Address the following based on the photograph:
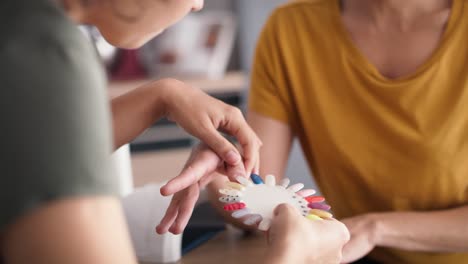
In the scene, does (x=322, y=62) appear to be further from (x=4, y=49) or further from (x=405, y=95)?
(x=4, y=49)

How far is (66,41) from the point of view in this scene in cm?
47

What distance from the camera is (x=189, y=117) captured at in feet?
3.21

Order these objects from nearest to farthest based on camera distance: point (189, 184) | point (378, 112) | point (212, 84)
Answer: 1. point (189, 184)
2. point (378, 112)
3. point (212, 84)

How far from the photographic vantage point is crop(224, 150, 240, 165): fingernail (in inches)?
37.5

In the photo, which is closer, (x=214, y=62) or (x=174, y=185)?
(x=174, y=185)

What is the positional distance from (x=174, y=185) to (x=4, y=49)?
0.45 m

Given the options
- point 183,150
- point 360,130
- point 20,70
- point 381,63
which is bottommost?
point 183,150

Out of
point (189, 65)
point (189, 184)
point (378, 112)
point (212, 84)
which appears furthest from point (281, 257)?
point (189, 65)

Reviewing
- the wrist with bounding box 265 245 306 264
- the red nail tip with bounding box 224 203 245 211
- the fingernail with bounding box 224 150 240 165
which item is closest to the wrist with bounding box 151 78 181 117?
the fingernail with bounding box 224 150 240 165

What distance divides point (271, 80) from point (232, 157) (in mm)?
489

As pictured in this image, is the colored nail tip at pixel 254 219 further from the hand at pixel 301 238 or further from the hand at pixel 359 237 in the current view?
the hand at pixel 359 237

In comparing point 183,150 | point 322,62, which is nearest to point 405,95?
point 322,62

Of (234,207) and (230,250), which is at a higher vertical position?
(234,207)

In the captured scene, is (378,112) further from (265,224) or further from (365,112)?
(265,224)
